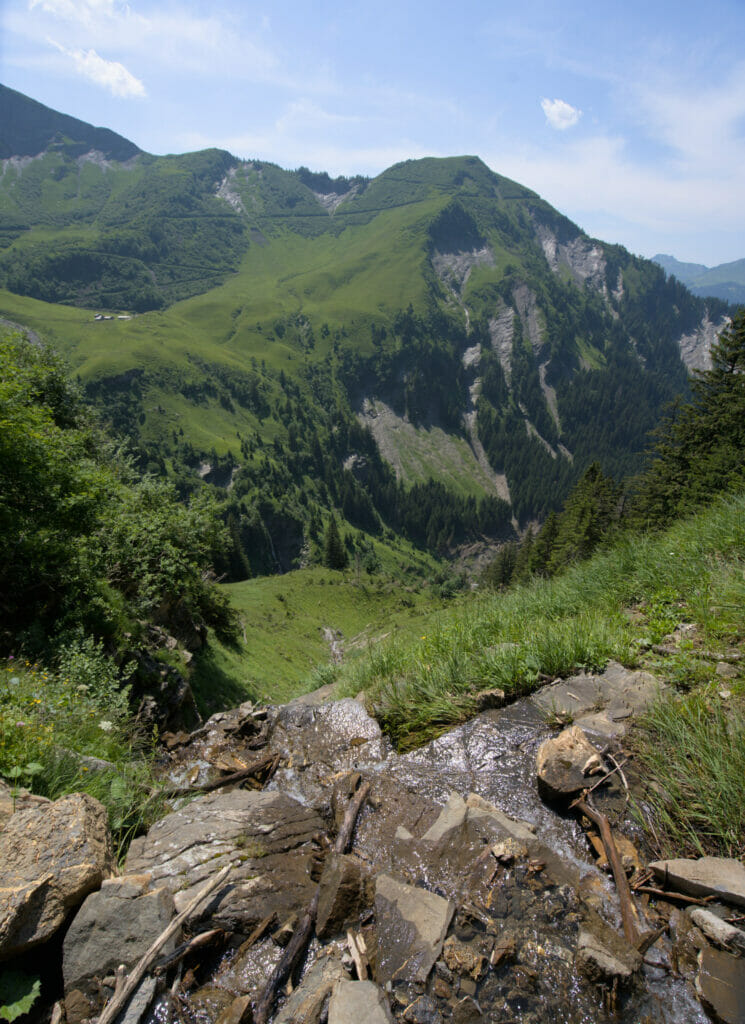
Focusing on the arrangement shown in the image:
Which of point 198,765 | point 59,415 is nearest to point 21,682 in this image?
point 198,765

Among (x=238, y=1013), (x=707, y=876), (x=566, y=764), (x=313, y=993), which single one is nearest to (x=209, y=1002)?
(x=238, y=1013)

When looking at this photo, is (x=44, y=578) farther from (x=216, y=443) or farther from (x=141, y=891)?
(x=216, y=443)

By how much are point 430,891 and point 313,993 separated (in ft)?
3.70

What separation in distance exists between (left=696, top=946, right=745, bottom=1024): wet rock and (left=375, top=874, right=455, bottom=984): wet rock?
1636 millimetres

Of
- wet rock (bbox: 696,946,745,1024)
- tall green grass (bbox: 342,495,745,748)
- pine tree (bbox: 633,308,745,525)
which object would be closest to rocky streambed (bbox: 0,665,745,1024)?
wet rock (bbox: 696,946,745,1024)

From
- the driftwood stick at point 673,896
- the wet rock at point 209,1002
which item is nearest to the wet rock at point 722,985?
the driftwood stick at point 673,896

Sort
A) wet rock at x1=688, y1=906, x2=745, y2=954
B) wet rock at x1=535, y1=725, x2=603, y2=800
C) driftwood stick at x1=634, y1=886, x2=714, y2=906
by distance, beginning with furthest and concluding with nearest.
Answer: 1. wet rock at x1=535, y1=725, x2=603, y2=800
2. driftwood stick at x1=634, y1=886, x2=714, y2=906
3. wet rock at x1=688, y1=906, x2=745, y2=954

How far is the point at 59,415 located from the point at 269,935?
103 ft

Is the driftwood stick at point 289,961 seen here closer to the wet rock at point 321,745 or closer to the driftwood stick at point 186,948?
the driftwood stick at point 186,948

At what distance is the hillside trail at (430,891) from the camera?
9.70 ft

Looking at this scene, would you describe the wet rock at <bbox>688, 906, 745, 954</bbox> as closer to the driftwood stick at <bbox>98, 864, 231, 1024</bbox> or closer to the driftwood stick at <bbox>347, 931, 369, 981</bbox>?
the driftwood stick at <bbox>347, 931, 369, 981</bbox>

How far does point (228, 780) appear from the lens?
6277mm

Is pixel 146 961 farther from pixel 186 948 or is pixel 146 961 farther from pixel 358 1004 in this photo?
pixel 358 1004

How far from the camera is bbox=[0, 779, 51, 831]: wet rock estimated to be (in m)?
3.91
